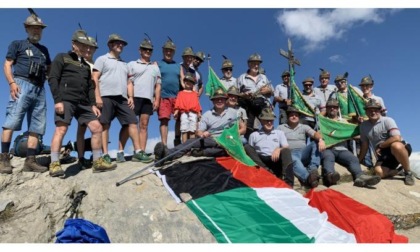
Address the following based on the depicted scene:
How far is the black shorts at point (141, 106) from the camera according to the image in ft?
25.9

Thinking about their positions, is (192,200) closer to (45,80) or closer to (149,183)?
(149,183)

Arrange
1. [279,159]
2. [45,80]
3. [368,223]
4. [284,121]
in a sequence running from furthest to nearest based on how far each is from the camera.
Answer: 1. [284,121]
2. [279,159]
3. [45,80]
4. [368,223]

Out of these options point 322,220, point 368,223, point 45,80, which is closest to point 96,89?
point 45,80

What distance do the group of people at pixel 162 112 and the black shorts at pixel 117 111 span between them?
0.07ft

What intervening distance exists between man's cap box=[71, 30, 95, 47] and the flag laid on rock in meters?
2.88

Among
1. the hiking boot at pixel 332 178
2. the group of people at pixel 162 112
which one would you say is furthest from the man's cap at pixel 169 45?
the hiking boot at pixel 332 178

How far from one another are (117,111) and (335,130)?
5.22m

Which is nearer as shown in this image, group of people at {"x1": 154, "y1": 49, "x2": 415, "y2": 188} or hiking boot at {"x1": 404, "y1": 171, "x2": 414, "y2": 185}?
group of people at {"x1": 154, "y1": 49, "x2": 415, "y2": 188}

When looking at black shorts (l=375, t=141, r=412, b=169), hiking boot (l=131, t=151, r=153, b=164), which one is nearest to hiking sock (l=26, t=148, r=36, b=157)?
hiking boot (l=131, t=151, r=153, b=164)

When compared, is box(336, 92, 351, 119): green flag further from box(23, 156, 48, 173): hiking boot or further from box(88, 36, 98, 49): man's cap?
box(23, 156, 48, 173): hiking boot

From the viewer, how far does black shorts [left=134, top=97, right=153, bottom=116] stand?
7890 mm

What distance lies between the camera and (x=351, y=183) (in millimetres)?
7312

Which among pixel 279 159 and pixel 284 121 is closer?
pixel 279 159

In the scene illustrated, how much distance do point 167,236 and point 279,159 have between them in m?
3.35
